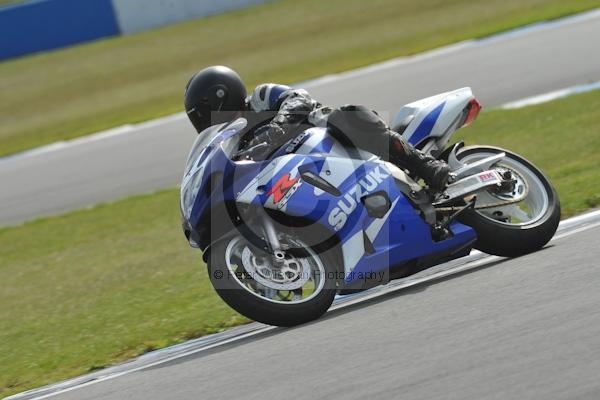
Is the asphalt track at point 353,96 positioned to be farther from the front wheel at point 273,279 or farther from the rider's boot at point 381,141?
the front wheel at point 273,279

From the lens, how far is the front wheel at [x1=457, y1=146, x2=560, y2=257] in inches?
215

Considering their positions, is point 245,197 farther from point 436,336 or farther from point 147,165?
point 147,165

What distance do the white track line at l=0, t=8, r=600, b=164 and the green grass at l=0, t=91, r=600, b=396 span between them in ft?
13.8

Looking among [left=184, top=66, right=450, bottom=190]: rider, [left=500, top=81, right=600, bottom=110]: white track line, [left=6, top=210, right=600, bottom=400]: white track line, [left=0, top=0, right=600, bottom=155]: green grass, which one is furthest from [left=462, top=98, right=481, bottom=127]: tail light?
[left=0, top=0, right=600, bottom=155]: green grass

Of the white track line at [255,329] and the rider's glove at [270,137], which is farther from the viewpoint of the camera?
the rider's glove at [270,137]

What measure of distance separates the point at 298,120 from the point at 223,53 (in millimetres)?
15817

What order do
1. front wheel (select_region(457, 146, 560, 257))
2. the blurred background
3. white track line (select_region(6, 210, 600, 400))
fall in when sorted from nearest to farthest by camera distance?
white track line (select_region(6, 210, 600, 400))
front wheel (select_region(457, 146, 560, 257))
the blurred background

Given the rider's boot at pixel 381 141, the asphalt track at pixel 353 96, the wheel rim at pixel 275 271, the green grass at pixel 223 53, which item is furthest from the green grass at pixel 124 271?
the green grass at pixel 223 53

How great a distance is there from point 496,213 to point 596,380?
7.80 ft

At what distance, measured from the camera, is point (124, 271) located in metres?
8.32

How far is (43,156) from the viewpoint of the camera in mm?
14625

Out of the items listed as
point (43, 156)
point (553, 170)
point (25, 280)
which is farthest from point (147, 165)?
point (553, 170)

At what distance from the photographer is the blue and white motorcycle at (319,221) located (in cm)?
507

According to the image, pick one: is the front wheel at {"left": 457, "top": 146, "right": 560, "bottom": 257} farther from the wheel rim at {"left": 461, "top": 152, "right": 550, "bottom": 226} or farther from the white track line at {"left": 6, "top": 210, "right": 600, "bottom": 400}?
the white track line at {"left": 6, "top": 210, "right": 600, "bottom": 400}
